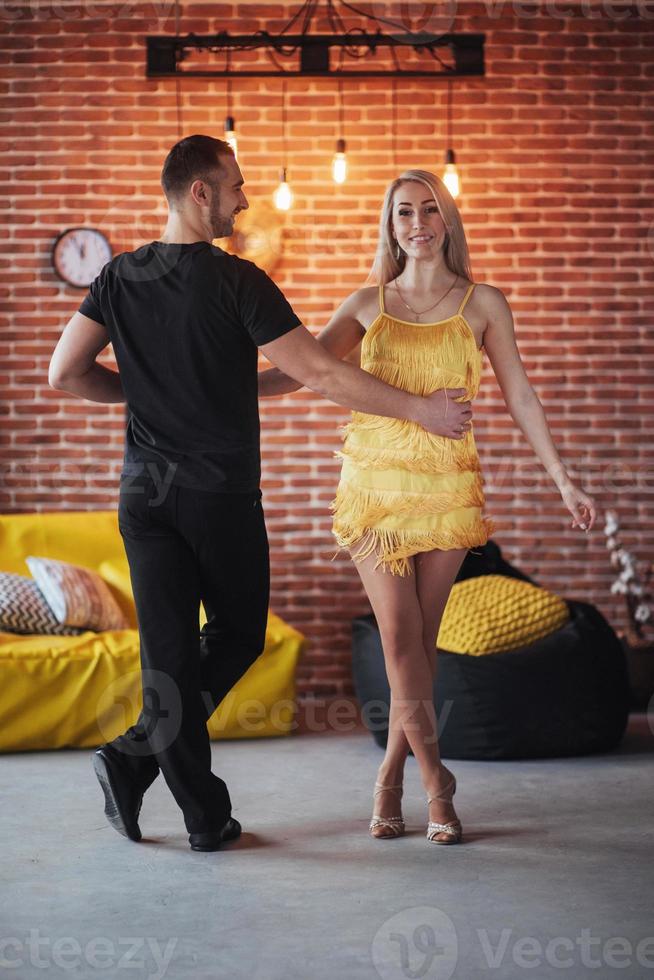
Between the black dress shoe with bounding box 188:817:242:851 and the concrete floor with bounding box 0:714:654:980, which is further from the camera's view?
the black dress shoe with bounding box 188:817:242:851

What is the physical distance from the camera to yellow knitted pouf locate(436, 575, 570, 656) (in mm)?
4035

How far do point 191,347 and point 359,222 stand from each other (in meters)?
2.57

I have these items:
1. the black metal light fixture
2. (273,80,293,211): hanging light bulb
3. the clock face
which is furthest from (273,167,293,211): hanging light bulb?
the clock face

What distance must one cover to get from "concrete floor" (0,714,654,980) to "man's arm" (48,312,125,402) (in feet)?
3.89

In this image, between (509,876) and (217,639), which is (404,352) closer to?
(217,639)

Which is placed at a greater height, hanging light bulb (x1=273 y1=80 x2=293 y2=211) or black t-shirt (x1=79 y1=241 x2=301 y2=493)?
A: hanging light bulb (x1=273 y1=80 x2=293 y2=211)

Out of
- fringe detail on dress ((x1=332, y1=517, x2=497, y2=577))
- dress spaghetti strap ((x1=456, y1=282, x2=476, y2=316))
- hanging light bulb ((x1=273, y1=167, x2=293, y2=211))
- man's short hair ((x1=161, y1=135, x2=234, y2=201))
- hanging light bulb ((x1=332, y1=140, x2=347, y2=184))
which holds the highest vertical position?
hanging light bulb ((x1=332, y1=140, x2=347, y2=184))

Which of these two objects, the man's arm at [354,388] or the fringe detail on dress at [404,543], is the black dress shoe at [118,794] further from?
Answer: the man's arm at [354,388]

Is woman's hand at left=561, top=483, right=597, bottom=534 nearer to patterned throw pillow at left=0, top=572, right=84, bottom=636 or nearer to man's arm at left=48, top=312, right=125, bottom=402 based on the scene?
man's arm at left=48, top=312, right=125, bottom=402

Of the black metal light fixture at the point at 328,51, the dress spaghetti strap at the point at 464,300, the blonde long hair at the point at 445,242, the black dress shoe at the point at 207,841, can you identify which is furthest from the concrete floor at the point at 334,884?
the black metal light fixture at the point at 328,51

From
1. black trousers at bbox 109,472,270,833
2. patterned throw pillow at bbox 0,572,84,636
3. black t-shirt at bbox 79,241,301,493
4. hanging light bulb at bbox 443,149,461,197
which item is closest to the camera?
black t-shirt at bbox 79,241,301,493

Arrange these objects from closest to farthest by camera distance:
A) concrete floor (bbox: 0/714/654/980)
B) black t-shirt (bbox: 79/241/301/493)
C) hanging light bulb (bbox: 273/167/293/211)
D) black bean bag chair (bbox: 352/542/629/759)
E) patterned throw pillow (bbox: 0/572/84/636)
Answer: concrete floor (bbox: 0/714/654/980), black t-shirt (bbox: 79/241/301/493), black bean bag chair (bbox: 352/542/629/759), patterned throw pillow (bbox: 0/572/84/636), hanging light bulb (bbox: 273/167/293/211)

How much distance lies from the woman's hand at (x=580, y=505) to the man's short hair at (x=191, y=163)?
1.15 meters

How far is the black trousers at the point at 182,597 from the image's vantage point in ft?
9.48
